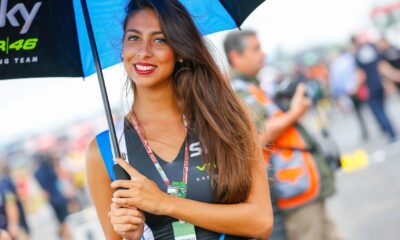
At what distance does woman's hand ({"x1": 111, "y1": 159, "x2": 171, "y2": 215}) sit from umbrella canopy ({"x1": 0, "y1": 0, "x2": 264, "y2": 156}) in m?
Result: 0.23

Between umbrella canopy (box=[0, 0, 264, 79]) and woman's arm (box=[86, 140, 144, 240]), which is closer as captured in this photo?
woman's arm (box=[86, 140, 144, 240])

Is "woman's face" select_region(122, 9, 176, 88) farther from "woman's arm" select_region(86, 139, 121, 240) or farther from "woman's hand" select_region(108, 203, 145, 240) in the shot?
"woman's hand" select_region(108, 203, 145, 240)

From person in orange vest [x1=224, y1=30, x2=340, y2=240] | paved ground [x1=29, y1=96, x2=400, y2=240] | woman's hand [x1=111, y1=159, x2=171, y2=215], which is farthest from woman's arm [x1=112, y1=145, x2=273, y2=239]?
paved ground [x1=29, y1=96, x2=400, y2=240]

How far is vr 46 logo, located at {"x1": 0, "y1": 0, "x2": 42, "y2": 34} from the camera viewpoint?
298 cm

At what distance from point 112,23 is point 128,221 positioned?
961mm

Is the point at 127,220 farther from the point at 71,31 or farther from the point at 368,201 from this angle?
the point at 368,201

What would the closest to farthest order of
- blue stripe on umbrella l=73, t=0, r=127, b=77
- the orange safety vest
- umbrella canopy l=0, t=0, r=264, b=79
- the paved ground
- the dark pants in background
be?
umbrella canopy l=0, t=0, r=264, b=79 < blue stripe on umbrella l=73, t=0, r=127, b=77 < the orange safety vest < the paved ground < the dark pants in background

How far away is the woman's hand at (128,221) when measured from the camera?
8.58 ft

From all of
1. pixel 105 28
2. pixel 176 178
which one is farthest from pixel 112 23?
pixel 176 178

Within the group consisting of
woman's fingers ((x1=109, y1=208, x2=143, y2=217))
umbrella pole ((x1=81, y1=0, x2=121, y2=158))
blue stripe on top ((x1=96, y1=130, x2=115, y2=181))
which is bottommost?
woman's fingers ((x1=109, y1=208, x2=143, y2=217))

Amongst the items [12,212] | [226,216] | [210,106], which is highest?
[210,106]

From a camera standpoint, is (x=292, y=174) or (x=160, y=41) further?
(x=292, y=174)

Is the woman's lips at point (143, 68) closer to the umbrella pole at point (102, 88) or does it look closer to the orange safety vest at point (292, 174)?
the umbrella pole at point (102, 88)

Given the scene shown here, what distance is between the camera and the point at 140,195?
263 centimetres
